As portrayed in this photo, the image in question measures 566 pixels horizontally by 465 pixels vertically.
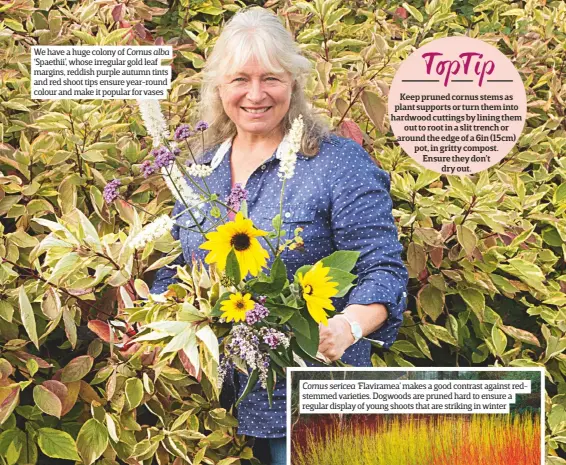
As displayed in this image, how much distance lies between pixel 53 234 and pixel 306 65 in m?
0.42

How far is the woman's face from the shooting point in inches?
50.3

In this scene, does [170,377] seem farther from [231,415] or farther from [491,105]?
[491,105]

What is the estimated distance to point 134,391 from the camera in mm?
1255

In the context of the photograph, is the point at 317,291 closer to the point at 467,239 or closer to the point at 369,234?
the point at 369,234

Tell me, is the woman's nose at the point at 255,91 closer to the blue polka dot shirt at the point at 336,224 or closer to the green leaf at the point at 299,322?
the blue polka dot shirt at the point at 336,224

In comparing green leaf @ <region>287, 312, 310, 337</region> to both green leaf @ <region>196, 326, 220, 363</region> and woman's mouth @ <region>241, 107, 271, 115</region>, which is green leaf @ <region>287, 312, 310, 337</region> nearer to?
green leaf @ <region>196, 326, 220, 363</region>

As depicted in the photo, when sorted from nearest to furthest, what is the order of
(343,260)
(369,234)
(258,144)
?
(343,260) < (369,234) < (258,144)

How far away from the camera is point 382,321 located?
4.00 ft

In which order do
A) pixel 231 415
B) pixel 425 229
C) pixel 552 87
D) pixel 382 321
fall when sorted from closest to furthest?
pixel 382 321
pixel 231 415
pixel 425 229
pixel 552 87

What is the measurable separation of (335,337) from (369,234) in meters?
0.18

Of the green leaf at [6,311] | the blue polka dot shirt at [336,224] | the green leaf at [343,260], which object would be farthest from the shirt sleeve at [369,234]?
the green leaf at [6,311]

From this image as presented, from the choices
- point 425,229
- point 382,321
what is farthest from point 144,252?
point 425,229

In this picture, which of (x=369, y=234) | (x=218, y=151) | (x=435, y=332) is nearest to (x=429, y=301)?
(x=435, y=332)

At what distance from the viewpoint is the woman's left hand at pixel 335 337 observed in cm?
111
